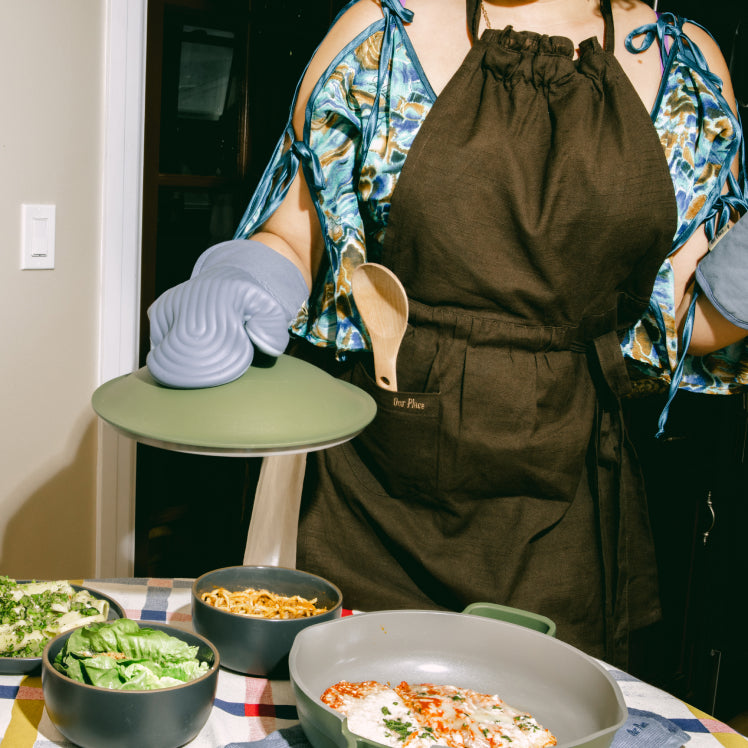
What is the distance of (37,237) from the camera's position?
1689 mm

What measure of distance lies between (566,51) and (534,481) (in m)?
0.57

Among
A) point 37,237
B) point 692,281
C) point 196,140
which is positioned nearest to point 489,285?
point 692,281

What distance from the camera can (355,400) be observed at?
86 centimetres

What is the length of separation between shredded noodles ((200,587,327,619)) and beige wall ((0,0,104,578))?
0.91 meters

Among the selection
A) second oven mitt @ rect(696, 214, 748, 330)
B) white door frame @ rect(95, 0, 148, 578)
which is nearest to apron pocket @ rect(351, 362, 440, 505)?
second oven mitt @ rect(696, 214, 748, 330)

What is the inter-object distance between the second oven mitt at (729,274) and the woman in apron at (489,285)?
0.07m

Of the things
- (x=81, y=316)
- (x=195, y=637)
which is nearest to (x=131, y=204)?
(x=81, y=316)

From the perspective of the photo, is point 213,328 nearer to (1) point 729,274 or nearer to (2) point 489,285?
(2) point 489,285

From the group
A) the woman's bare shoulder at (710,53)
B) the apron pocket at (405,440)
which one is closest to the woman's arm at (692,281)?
the woman's bare shoulder at (710,53)

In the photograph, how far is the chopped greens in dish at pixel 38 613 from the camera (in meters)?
0.92

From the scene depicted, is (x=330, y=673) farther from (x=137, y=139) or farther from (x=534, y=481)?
(x=137, y=139)

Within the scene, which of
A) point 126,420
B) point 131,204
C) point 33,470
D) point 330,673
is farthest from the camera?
point 131,204

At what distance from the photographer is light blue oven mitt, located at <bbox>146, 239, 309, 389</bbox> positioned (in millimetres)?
810

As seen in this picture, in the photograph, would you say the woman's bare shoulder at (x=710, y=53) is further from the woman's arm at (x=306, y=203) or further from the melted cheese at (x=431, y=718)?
the melted cheese at (x=431, y=718)
